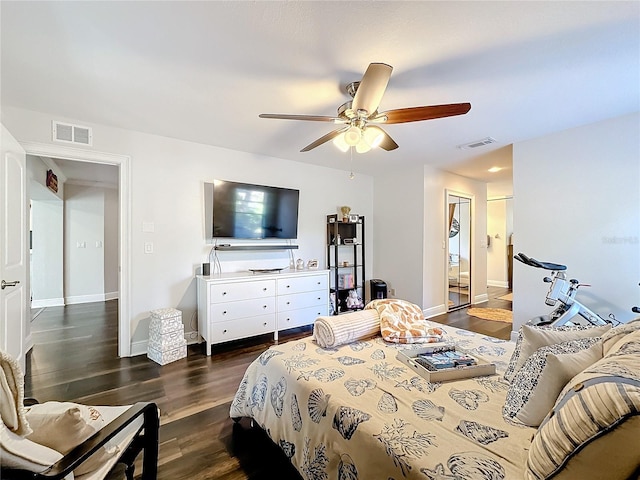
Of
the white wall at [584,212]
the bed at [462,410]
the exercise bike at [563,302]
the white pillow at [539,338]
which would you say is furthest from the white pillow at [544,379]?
the white wall at [584,212]

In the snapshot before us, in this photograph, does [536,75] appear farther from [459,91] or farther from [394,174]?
[394,174]

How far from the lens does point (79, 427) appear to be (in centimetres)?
97

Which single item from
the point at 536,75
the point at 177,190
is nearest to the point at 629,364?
the point at 536,75

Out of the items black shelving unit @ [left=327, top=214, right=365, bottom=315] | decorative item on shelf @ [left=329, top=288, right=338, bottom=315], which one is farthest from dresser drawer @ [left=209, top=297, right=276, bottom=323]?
black shelving unit @ [left=327, top=214, right=365, bottom=315]

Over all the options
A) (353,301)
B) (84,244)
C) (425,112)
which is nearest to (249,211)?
(353,301)

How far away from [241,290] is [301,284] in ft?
2.64

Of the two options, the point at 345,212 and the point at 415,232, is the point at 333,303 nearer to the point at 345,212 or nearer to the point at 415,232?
the point at 345,212

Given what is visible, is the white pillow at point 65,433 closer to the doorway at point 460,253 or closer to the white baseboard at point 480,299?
the doorway at point 460,253

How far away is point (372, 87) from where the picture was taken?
168 cm

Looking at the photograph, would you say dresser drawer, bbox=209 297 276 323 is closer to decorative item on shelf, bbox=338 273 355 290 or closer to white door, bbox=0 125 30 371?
decorative item on shelf, bbox=338 273 355 290

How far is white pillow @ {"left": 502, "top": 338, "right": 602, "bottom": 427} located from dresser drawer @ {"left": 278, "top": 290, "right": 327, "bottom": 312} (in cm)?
270

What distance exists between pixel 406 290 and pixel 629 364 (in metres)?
3.87

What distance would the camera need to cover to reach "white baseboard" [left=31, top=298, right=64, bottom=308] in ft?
16.7

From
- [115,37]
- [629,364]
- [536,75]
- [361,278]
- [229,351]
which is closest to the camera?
[629,364]
